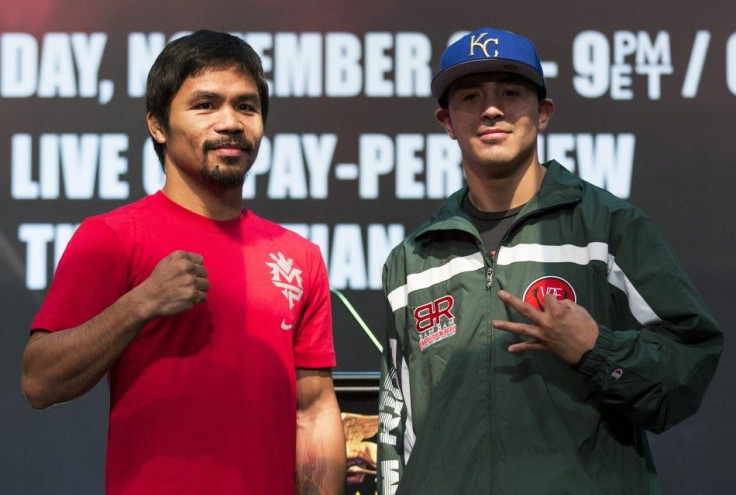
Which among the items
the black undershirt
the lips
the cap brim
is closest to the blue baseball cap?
the cap brim

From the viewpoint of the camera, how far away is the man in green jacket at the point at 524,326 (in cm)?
187

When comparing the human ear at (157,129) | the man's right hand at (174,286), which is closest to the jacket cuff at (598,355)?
the man's right hand at (174,286)

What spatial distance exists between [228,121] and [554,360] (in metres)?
0.85

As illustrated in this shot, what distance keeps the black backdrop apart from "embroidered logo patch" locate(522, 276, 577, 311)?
1.81 meters

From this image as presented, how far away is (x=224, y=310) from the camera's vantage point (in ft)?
6.86

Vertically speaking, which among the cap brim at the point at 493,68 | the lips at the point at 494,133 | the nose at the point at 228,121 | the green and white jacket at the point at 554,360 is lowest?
the green and white jacket at the point at 554,360

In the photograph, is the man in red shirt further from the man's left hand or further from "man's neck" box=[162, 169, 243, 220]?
the man's left hand

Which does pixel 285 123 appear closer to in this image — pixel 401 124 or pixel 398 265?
pixel 401 124

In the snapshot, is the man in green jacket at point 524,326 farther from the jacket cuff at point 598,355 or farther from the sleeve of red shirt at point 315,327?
the sleeve of red shirt at point 315,327

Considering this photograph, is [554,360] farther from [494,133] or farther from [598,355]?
[494,133]

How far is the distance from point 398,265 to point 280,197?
5.52ft

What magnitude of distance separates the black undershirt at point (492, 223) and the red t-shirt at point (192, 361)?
1.46 ft

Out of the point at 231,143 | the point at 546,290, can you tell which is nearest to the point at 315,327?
the point at 231,143

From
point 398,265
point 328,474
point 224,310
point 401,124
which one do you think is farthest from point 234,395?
point 401,124
